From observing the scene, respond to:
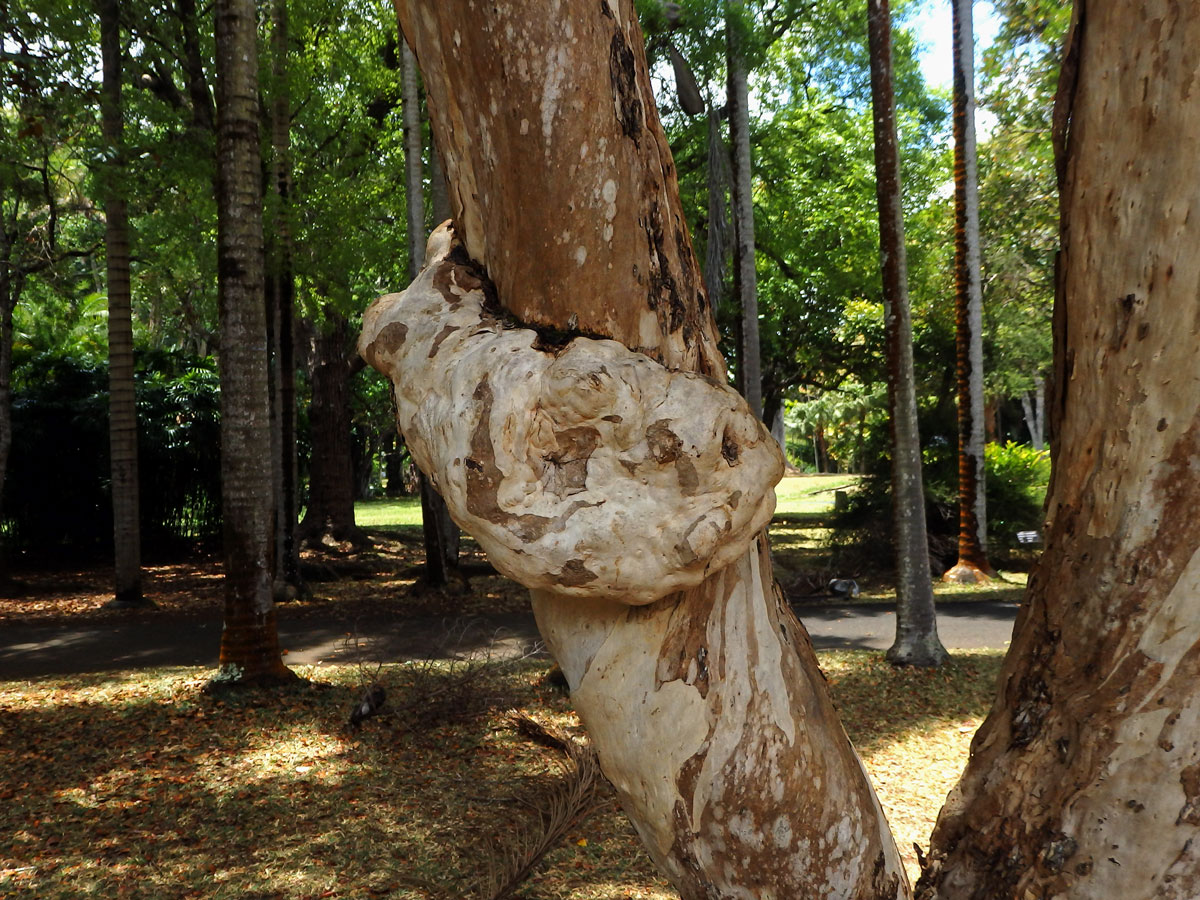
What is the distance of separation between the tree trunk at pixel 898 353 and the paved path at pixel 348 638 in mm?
1259

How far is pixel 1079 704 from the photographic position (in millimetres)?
2010

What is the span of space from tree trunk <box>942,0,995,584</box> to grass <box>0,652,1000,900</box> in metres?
5.11

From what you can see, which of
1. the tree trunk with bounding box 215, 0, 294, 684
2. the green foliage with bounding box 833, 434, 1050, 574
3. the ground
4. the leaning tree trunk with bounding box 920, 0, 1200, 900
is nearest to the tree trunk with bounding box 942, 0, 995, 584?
the green foliage with bounding box 833, 434, 1050, 574

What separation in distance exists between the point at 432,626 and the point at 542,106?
9117 millimetres

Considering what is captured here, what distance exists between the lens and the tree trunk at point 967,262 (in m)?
11.9

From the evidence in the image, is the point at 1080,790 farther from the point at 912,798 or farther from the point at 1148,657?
the point at 912,798

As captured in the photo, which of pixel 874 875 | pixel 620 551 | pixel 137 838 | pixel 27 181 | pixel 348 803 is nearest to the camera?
pixel 620 551

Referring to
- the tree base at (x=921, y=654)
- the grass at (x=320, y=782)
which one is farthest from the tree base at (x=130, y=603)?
the tree base at (x=921, y=654)

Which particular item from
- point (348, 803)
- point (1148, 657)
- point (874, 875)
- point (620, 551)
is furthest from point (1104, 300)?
point (348, 803)

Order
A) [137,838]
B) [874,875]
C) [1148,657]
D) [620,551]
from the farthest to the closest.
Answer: [137,838]
[874,875]
[1148,657]
[620,551]

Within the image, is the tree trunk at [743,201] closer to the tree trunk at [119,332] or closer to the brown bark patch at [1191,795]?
the tree trunk at [119,332]

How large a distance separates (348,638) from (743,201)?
627cm

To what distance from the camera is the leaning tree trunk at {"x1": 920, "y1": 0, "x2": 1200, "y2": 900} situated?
1891mm

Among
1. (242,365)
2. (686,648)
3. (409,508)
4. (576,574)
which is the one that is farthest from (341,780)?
(409,508)
